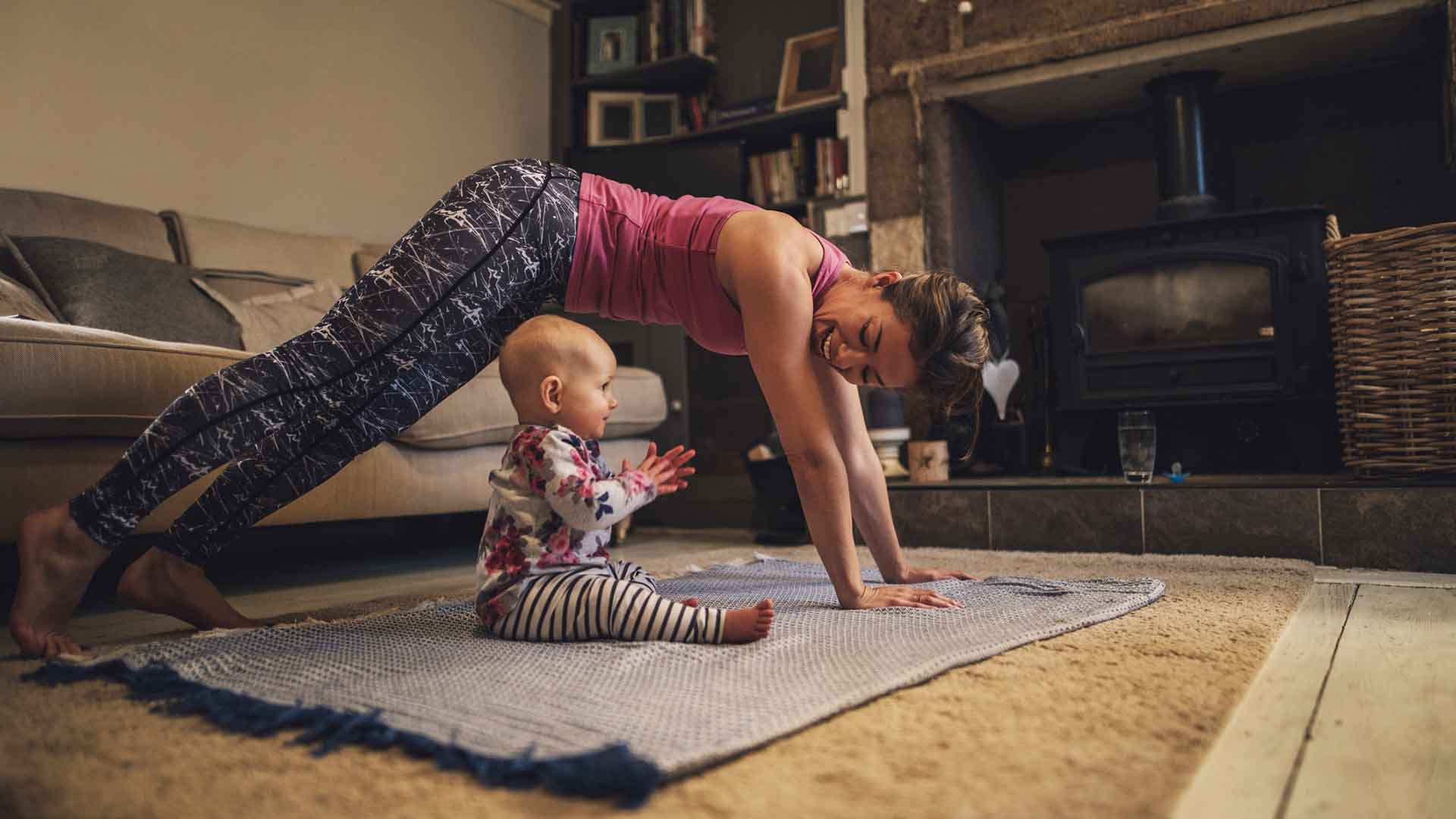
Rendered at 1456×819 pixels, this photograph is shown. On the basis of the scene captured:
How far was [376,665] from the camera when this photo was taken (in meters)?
1.09

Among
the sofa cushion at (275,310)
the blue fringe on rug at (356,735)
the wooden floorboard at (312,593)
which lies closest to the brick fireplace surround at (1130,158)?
the wooden floorboard at (312,593)

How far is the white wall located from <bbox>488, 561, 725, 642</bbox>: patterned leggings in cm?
228

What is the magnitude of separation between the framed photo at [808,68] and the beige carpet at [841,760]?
9.49 ft

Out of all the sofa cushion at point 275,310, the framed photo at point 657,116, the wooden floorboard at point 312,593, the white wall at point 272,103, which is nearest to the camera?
the wooden floorboard at point 312,593

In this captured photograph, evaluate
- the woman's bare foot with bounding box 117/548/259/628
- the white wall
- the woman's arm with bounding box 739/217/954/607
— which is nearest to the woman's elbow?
the woman's arm with bounding box 739/217/954/607

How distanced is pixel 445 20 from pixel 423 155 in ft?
1.89

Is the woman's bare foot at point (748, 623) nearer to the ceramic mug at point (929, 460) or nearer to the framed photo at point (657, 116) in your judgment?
the ceramic mug at point (929, 460)

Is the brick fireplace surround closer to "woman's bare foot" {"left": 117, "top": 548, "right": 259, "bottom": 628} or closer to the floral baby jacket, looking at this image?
the floral baby jacket

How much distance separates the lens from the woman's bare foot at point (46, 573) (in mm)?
1220

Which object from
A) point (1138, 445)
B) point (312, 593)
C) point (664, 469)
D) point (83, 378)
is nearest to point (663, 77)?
point (1138, 445)

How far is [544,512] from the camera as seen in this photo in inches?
49.3

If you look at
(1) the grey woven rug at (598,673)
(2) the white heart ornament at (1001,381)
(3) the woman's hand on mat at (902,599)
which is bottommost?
(1) the grey woven rug at (598,673)

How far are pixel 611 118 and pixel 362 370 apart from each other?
3.09m

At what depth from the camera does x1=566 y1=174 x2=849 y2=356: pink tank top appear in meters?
1.41
